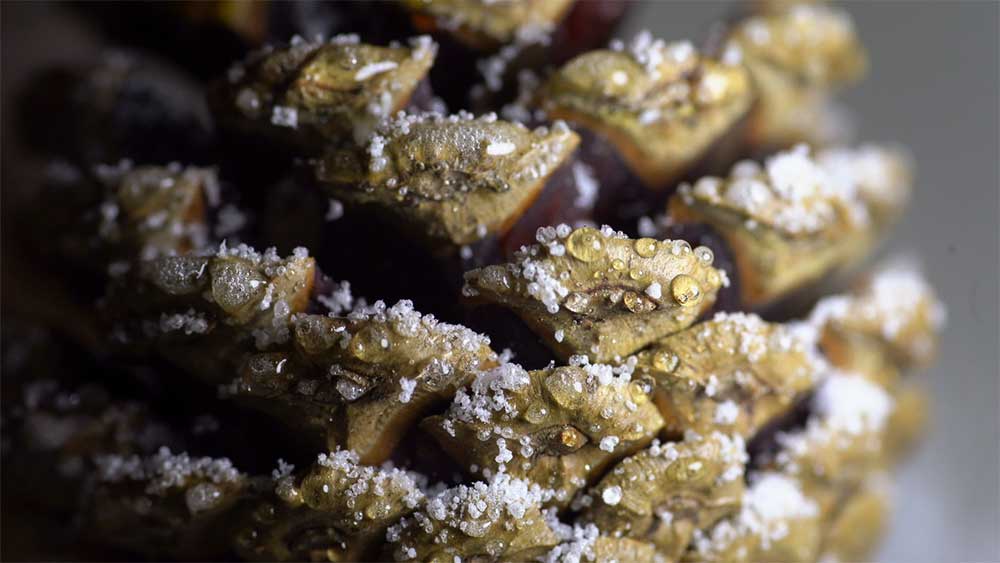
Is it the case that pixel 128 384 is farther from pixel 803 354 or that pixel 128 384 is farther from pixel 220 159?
pixel 803 354

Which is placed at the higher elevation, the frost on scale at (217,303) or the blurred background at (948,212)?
the blurred background at (948,212)

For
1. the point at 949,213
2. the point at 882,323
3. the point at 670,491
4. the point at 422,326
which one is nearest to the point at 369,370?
the point at 422,326

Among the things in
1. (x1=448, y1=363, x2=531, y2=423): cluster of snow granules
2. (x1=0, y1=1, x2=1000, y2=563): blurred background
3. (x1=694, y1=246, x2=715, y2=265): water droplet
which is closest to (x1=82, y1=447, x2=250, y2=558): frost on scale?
(x1=448, y1=363, x2=531, y2=423): cluster of snow granules

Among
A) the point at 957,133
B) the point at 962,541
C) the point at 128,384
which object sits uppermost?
the point at 957,133

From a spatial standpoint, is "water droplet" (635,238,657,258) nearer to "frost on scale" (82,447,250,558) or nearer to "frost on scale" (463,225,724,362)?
"frost on scale" (463,225,724,362)

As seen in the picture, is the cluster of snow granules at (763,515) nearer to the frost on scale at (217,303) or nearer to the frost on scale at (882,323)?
the frost on scale at (882,323)

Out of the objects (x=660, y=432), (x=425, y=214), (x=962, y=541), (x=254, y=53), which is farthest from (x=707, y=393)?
(x=962, y=541)

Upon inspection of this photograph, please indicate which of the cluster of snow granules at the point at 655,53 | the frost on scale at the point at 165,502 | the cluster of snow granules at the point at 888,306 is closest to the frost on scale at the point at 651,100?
the cluster of snow granules at the point at 655,53
